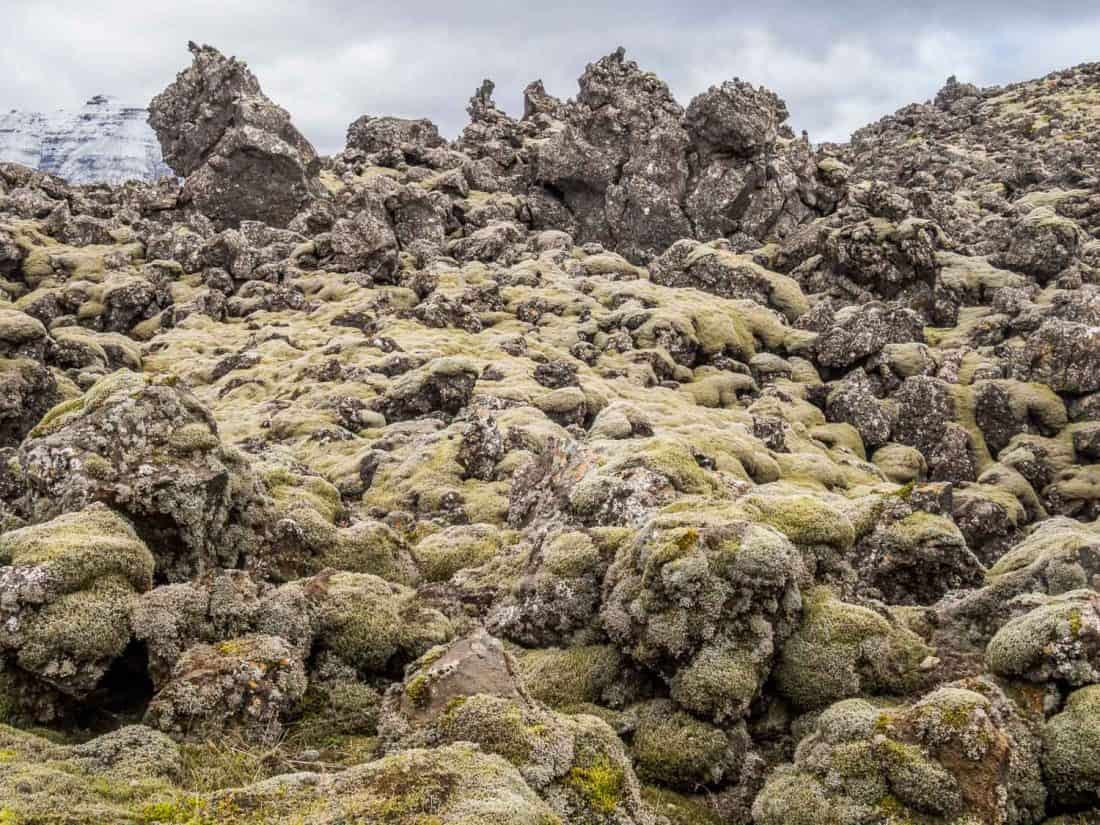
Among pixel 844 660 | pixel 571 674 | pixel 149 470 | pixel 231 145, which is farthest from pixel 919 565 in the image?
pixel 231 145

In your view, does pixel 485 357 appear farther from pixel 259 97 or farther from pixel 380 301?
pixel 259 97

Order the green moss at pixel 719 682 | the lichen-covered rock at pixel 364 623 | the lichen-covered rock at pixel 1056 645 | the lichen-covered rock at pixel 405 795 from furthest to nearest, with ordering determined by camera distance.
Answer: the lichen-covered rock at pixel 364 623 < the green moss at pixel 719 682 < the lichen-covered rock at pixel 1056 645 < the lichen-covered rock at pixel 405 795

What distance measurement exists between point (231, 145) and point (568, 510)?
68.7m

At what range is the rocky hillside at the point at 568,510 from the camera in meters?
10.1

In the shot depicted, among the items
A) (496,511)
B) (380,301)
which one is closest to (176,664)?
(496,511)

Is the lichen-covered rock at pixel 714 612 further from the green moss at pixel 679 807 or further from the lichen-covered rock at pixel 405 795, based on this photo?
the lichen-covered rock at pixel 405 795

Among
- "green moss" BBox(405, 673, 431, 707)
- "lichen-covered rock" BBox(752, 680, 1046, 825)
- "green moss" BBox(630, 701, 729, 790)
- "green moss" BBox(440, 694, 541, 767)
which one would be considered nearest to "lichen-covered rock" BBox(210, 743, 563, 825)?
"green moss" BBox(440, 694, 541, 767)

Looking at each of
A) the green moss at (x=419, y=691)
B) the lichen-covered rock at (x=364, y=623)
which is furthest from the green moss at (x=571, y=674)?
the green moss at (x=419, y=691)

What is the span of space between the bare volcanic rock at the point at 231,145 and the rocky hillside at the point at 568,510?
502 cm

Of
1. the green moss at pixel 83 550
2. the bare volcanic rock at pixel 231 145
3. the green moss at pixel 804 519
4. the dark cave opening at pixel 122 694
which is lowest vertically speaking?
the dark cave opening at pixel 122 694

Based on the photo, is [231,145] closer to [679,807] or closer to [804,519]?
[804,519]

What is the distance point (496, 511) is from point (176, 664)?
14108mm

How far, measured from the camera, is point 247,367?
48781 mm

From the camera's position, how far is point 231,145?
73812mm
